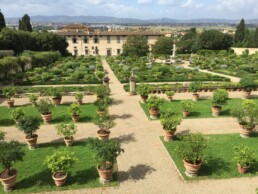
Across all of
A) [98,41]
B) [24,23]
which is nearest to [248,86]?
[98,41]

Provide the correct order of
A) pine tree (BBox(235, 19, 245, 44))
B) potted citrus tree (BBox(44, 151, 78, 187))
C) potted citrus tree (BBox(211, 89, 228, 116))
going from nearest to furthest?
potted citrus tree (BBox(44, 151, 78, 187)) → potted citrus tree (BBox(211, 89, 228, 116)) → pine tree (BBox(235, 19, 245, 44))

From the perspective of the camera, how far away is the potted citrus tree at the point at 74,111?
55.6 ft

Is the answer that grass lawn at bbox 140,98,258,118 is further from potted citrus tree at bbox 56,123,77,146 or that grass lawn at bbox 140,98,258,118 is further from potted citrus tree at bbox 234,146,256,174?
potted citrus tree at bbox 234,146,256,174

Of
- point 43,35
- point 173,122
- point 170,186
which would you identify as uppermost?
point 43,35

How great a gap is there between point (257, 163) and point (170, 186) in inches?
186

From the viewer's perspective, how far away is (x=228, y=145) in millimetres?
13828

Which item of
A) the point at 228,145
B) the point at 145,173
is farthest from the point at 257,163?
the point at 145,173

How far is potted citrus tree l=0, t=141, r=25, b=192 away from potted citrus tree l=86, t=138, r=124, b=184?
307 cm

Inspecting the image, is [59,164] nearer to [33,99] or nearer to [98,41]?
[33,99]

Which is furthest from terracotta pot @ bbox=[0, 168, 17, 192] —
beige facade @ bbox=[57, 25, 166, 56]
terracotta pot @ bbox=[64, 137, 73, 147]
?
beige facade @ bbox=[57, 25, 166, 56]

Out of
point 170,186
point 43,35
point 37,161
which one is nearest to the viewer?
point 170,186

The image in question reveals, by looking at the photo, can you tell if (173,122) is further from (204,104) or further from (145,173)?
(204,104)

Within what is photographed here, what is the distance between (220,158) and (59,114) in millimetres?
11933

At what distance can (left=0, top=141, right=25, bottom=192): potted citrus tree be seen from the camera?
32.7 feet
